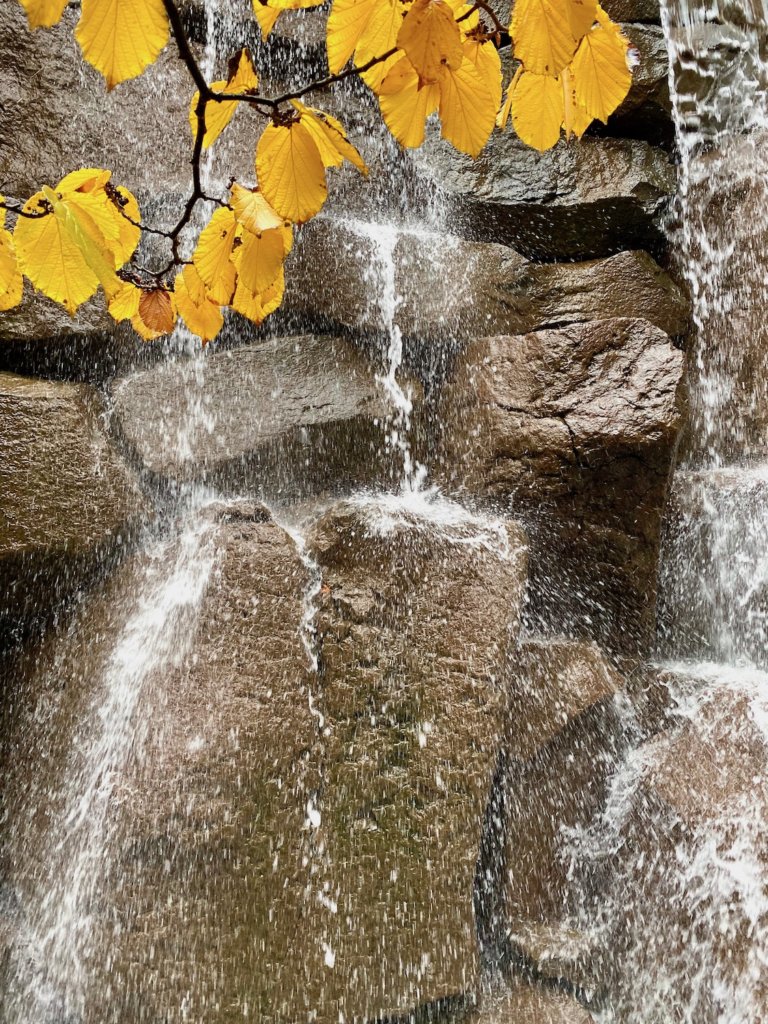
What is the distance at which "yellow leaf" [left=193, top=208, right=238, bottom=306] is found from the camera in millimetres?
1460

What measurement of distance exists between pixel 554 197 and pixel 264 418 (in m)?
2.24

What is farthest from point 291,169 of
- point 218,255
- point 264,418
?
point 264,418

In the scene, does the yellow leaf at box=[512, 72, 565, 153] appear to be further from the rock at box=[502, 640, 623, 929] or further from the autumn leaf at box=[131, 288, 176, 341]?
the rock at box=[502, 640, 623, 929]

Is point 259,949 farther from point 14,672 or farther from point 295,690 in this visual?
point 14,672

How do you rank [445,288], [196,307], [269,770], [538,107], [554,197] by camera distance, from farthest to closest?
1. [554,197]
2. [445,288]
3. [269,770]
4. [196,307]
5. [538,107]

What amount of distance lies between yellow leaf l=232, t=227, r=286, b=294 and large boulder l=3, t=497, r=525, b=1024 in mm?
1815

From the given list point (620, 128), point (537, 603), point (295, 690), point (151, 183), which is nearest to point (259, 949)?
point (295, 690)

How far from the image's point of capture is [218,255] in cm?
152

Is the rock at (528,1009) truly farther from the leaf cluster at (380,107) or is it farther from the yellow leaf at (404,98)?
A: the yellow leaf at (404,98)

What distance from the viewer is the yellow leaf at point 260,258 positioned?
1391 millimetres

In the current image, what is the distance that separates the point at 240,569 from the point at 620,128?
377 centimetres

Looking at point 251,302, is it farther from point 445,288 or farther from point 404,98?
point 445,288

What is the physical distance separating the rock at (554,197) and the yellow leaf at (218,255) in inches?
139

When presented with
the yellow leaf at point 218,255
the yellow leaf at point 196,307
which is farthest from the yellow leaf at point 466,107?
the yellow leaf at point 196,307
